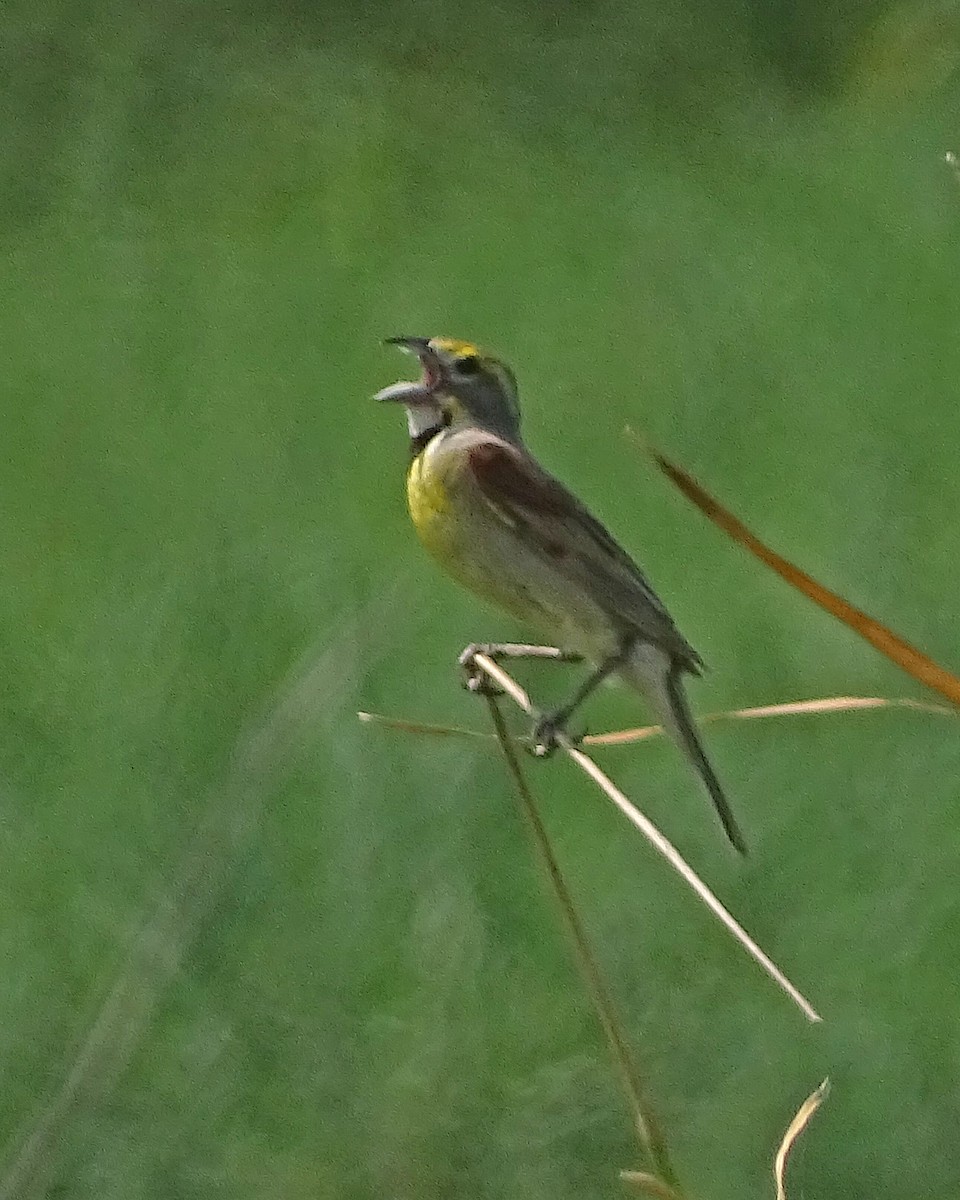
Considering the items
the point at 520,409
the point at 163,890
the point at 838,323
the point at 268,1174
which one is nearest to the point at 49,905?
the point at 163,890

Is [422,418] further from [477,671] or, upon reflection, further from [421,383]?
[477,671]

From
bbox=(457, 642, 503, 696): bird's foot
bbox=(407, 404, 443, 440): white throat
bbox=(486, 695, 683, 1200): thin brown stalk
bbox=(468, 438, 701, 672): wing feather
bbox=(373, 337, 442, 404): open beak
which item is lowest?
bbox=(486, 695, 683, 1200): thin brown stalk

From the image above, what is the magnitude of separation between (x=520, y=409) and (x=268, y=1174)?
0.48 metres

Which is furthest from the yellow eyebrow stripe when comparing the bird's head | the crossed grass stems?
the crossed grass stems

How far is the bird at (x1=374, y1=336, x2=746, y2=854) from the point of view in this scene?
92 centimetres

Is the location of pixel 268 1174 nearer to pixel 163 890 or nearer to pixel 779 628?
pixel 163 890

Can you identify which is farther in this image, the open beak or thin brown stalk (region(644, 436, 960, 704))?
the open beak

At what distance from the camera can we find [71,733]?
3.27ft

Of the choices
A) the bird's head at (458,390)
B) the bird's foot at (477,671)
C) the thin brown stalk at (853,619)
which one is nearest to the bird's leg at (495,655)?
the bird's foot at (477,671)

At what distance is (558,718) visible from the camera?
0.97 meters

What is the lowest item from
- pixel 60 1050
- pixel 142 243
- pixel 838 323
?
pixel 60 1050

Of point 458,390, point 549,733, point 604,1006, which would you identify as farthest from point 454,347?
point 604,1006

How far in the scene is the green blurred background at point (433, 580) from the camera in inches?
37.7

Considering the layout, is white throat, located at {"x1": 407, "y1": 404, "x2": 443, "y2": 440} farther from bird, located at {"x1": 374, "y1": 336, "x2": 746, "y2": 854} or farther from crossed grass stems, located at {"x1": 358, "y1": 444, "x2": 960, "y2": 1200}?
crossed grass stems, located at {"x1": 358, "y1": 444, "x2": 960, "y2": 1200}
